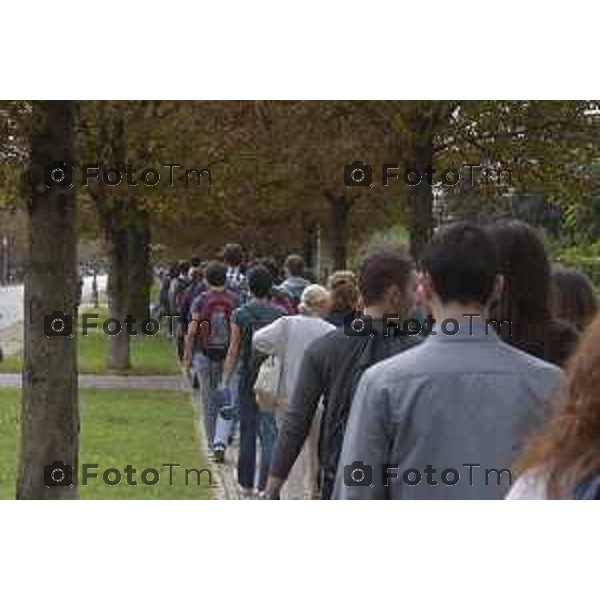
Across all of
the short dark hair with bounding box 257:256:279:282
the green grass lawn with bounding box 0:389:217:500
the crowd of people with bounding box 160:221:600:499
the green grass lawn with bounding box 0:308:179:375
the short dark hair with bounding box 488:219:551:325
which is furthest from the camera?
the green grass lawn with bounding box 0:308:179:375

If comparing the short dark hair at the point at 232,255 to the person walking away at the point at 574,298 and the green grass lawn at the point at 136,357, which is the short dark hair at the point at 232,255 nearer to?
the person walking away at the point at 574,298

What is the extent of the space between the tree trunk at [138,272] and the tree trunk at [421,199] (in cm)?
779

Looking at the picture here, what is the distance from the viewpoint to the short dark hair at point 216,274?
1046cm

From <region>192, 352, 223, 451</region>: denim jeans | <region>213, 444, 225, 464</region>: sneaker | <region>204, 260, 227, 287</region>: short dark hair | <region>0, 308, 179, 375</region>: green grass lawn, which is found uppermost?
<region>204, 260, 227, 287</region>: short dark hair

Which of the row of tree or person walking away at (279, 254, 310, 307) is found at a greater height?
the row of tree

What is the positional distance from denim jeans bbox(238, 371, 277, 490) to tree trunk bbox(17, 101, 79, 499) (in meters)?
1.83

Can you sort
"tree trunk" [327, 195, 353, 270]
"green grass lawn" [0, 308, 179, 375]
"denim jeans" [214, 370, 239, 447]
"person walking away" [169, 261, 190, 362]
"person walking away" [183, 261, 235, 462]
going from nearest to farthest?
1. "denim jeans" [214, 370, 239, 447]
2. "person walking away" [183, 261, 235, 462]
3. "person walking away" [169, 261, 190, 362]
4. "green grass lawn" [0, 308, 179, 375]
5. "tree trunk" [327, 195, 353, 270]

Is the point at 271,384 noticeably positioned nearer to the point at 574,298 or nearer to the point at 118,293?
the point at 574,298

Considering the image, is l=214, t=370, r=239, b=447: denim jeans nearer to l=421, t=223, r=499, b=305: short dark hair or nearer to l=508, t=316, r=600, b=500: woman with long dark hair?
l=421, t=223, r=499, b=305: short dark hair

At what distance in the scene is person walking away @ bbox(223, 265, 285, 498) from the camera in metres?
9.16

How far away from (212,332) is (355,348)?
565cm

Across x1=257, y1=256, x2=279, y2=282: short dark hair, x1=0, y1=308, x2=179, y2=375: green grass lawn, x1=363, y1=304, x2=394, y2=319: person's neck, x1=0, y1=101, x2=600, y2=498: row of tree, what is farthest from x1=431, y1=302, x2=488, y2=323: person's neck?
x1=0, y1=308, x2=179, y2=375: green grass lawn
